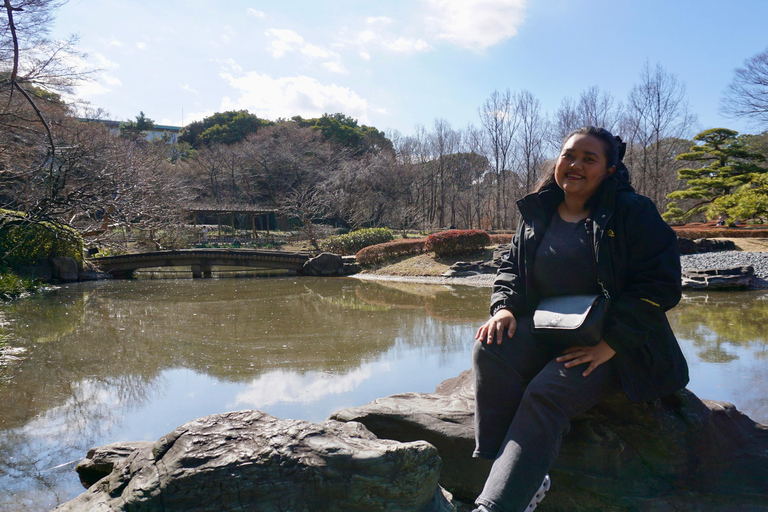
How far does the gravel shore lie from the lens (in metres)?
12.0

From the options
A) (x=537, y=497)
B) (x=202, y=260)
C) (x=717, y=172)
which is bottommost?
(x=537, y=497)

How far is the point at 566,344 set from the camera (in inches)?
78.4

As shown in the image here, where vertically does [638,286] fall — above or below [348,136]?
below

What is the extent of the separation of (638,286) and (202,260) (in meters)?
17.8

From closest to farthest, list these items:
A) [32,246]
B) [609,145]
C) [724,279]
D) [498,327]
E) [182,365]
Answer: [498,327] < [609,145] < [182,365] < [724,279] < [32,246]

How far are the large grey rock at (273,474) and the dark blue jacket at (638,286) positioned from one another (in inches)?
34.5

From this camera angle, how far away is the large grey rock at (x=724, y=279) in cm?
1090

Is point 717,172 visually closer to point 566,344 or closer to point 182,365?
point 182,365

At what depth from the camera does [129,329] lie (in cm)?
770

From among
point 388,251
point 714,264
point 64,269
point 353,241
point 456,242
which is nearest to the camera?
point 714,264

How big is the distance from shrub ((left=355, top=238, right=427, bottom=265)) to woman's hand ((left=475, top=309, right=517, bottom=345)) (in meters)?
16.2

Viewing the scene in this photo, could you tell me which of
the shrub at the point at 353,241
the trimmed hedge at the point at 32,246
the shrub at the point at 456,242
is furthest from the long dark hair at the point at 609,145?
the shrub at the point at 353,241

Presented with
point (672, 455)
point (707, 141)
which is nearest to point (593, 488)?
point (672, 455)

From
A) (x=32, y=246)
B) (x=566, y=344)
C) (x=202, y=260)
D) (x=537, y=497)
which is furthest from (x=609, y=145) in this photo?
(x=202, y=260)
